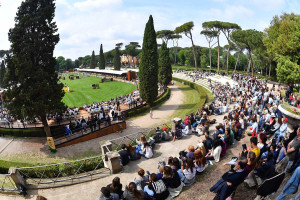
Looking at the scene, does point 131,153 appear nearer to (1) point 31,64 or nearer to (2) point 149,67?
(1) point 31,64

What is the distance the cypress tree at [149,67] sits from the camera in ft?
92.6

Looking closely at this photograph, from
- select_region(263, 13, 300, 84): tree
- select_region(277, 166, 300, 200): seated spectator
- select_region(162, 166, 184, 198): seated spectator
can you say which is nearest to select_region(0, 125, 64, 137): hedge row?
select_region(162, 166, 184, 198): seated spectator

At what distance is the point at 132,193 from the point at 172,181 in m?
1.53

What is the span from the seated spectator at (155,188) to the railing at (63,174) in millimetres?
3775

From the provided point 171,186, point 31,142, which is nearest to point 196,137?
point 171,186

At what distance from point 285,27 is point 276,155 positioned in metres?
23.7

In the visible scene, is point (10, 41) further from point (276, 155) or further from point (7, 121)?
point (276, 155)

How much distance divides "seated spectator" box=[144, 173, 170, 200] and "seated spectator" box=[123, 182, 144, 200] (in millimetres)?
364

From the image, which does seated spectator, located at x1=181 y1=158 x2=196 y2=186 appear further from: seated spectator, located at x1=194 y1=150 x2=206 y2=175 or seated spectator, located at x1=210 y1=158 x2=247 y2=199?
seated spectator, located at x1=210 y1=158 x2=247 y2=199

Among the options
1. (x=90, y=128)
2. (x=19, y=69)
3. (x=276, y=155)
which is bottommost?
(x=90, y=128)

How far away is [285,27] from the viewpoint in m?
23.5

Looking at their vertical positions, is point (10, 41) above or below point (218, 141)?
above

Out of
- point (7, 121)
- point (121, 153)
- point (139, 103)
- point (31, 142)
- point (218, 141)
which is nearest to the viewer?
point (218, 141)

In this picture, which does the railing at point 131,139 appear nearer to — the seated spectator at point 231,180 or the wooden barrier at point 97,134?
the wooden barrier at point 97,134
